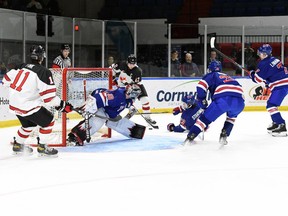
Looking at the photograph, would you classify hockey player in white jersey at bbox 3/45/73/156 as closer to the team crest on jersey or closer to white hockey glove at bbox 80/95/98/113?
white hockey glove at bbox 80/95/98/113

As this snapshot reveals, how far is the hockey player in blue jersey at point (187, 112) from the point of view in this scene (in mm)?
6664

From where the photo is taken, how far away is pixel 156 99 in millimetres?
10023

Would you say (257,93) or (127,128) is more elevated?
(257,93)

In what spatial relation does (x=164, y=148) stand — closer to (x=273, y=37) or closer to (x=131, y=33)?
(x=131, y=33)

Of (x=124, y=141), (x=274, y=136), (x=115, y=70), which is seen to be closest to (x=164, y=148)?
(x=124, y=141)

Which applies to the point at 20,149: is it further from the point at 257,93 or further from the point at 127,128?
the point at 257,93

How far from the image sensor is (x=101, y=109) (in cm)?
608

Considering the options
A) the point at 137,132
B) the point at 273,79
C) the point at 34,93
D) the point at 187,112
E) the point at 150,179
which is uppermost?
the point at 273,79

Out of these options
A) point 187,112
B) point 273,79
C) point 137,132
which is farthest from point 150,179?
point 273,79

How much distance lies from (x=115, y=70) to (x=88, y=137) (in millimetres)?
2159

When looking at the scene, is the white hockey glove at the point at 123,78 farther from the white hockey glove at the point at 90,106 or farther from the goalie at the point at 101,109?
the white hockey glove at the point at 90,106

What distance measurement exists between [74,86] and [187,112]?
55.6 inches

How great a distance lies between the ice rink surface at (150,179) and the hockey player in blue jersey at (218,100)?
0.63ft

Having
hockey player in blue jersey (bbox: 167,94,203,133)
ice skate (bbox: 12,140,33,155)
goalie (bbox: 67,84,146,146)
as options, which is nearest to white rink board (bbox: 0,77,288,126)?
hockey player in blue jersey (bbox: 167,94,203,133)
